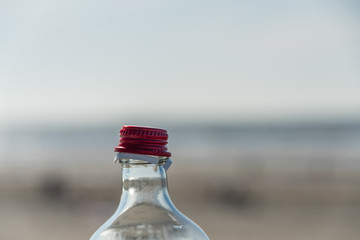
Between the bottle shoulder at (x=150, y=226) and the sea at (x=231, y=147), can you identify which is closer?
the bottle shoulder at (x=150, y=226)

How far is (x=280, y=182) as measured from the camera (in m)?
12.9

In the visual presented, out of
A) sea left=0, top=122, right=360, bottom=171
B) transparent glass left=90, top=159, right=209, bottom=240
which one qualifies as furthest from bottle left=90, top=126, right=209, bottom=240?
sea left=0, top=122, right=360, bottom=171

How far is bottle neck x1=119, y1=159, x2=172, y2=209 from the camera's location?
147cm

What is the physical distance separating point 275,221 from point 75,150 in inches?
689

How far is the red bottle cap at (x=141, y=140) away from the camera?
136 centimetres

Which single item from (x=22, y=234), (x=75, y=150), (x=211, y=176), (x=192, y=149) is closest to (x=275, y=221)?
(x=22, y=234)

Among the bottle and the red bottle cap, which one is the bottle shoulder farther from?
the red bottle cap

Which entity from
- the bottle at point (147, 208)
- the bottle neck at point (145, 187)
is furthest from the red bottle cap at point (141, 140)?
the bottle neck at point (145, 187)

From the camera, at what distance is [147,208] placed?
4.87 ft

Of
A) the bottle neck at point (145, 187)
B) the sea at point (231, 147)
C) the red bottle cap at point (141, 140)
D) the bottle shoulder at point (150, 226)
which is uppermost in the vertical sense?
the sea at point (231, 147)

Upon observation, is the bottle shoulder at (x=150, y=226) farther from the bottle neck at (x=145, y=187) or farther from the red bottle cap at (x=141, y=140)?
the red bottle cap at (x=141, y=140)

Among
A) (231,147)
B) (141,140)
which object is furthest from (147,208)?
(231,147)

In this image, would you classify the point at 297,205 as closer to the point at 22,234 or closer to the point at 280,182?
the point at 280,182

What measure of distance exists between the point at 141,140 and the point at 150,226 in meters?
0.23
